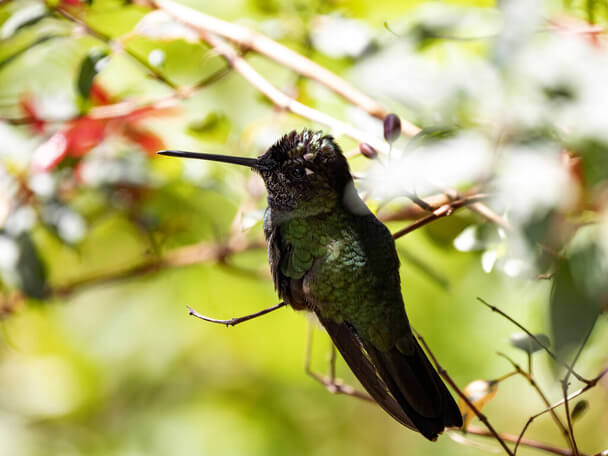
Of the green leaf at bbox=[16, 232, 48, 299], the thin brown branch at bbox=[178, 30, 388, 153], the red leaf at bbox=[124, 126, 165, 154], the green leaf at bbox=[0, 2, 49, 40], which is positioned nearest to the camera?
the thin brown branch at bbox=[178, 30, 388, 153]

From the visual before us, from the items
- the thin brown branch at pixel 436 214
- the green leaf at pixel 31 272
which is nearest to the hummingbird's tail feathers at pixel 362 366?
the thin brown branch at pixel 436 214

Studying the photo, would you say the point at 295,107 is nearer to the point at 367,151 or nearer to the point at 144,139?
the point at 367,151

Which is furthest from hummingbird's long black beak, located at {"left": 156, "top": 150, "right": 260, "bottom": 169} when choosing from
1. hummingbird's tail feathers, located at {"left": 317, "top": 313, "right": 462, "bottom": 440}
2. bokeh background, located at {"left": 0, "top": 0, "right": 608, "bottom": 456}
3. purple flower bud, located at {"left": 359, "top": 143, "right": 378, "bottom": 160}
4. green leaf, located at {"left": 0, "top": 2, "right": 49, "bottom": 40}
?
green leaf, located at {"left": 0, "top": 2, "right": 49, "bottom": 40}

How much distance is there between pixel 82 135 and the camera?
1.78 meters

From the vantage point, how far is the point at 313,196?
3.95 feet

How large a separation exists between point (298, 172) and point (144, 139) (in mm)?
933

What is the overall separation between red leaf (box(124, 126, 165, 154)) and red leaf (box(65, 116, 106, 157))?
17 cm

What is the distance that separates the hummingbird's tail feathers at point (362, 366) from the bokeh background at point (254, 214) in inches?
3.5

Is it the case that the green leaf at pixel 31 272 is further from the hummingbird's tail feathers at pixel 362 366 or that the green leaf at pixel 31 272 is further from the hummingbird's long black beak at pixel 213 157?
the hummingbird's tail feathers at pixel 362 366

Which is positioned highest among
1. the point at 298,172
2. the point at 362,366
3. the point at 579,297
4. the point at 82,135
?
the point at 579,297

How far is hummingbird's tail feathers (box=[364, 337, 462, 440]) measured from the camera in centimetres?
104

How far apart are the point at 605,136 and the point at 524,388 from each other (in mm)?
2573

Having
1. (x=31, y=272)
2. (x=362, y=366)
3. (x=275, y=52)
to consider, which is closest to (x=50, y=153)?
(x=31, y=272)

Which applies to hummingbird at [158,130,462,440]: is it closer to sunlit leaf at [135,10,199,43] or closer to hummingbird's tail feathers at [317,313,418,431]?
hummingbird's tail feathers at [317,313,418,431]
